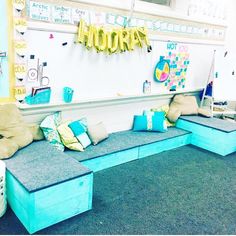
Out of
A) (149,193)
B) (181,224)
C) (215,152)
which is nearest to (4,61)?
(149,193)

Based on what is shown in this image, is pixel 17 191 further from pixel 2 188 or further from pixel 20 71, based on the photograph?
pixel 20 71

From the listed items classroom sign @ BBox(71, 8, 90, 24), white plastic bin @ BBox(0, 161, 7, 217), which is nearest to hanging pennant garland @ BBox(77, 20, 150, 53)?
classroom sign @ BBox(71, 8, 90, 24)

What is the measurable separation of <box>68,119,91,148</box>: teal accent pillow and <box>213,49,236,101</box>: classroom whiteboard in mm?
2062

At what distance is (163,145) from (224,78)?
4.99 ft

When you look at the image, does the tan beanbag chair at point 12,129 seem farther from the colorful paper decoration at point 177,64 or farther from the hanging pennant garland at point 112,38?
the colorful paper decoration at point 177,64

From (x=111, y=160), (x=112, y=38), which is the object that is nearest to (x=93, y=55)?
(x=112, y=38)

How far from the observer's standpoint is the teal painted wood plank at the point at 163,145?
3.19 meters

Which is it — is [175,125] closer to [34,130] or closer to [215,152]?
[215,152]

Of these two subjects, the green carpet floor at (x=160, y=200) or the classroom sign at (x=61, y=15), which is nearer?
the green carpet floor at (x=160, y=200)

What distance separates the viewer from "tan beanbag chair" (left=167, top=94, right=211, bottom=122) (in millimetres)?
3826

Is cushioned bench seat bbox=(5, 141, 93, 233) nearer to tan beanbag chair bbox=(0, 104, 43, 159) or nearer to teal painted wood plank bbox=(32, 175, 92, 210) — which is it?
teal painted wood plank bbox=(32, 175, 92, 210)

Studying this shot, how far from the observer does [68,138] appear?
8.93ft

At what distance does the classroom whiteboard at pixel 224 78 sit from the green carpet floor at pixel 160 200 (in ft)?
3.69

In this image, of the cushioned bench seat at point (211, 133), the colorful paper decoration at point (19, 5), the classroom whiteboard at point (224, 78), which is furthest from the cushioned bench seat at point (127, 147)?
the colorful paper decoration at point (19, 5)
